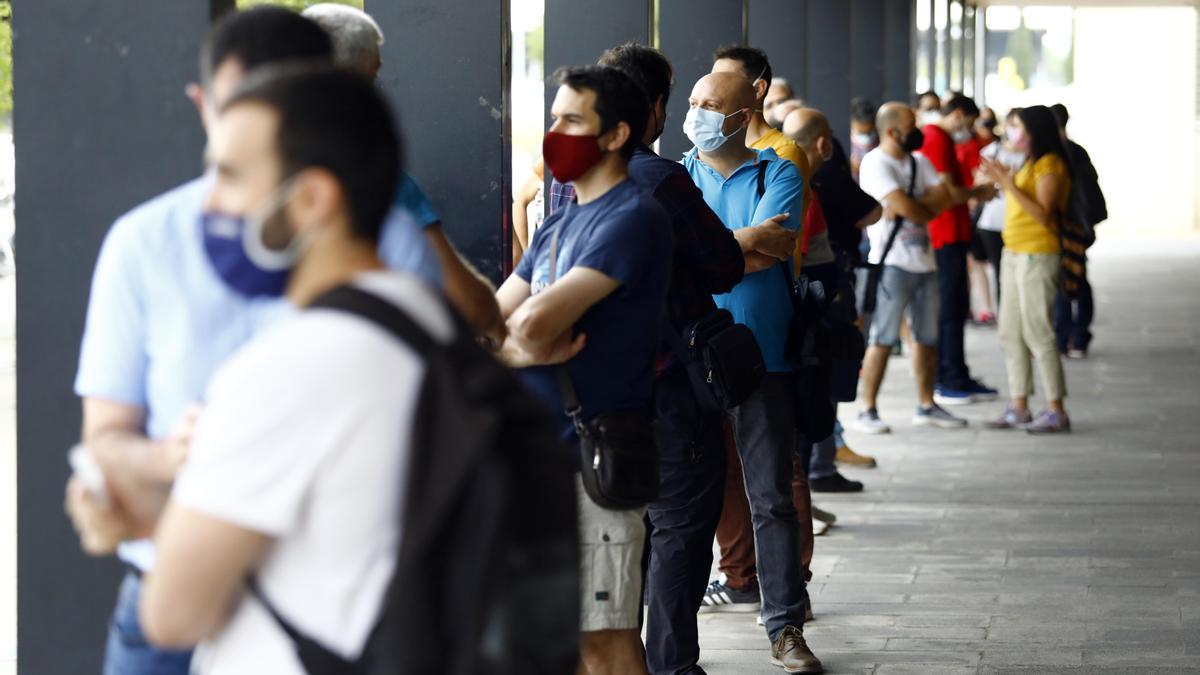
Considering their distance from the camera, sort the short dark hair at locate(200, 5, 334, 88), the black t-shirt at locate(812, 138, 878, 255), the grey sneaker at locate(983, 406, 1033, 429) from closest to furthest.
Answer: the short dark hair at locate(200, 5, 334, 88)
the black t-shirt at locate(812, 138, 878, 255)
the grey sneaker at locate(983, 406, 1033, 429)

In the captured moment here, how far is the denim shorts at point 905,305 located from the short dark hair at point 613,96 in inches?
219

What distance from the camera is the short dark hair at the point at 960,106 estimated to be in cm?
1240

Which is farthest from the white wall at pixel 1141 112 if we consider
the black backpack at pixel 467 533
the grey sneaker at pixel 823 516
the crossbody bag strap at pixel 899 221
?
the black backpack at pixel 467 533

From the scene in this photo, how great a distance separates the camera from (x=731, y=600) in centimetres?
A: 602

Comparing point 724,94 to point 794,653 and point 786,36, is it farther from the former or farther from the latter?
point 786,36

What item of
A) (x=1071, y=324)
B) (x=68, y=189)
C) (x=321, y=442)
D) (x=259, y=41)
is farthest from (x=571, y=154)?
(x=1071, y=324)

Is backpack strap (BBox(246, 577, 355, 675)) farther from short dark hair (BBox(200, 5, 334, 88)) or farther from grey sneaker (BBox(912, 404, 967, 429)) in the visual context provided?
grey sneaker (BBox(912, 404, 967, 429))

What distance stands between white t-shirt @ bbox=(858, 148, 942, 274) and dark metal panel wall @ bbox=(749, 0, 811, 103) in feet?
3.45

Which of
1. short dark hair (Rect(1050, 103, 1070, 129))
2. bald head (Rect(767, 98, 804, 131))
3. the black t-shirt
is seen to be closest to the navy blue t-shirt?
the black t-shirt

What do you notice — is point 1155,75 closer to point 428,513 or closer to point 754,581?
point 754,581

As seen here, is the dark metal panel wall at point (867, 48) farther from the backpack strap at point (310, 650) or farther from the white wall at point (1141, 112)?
the white wall at point (1141, 112)

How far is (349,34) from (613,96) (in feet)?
2.91

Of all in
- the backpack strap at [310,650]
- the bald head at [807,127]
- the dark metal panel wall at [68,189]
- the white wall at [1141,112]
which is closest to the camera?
the backpack strap at [310,650]

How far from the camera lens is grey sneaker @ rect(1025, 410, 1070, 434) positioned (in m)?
9.88
